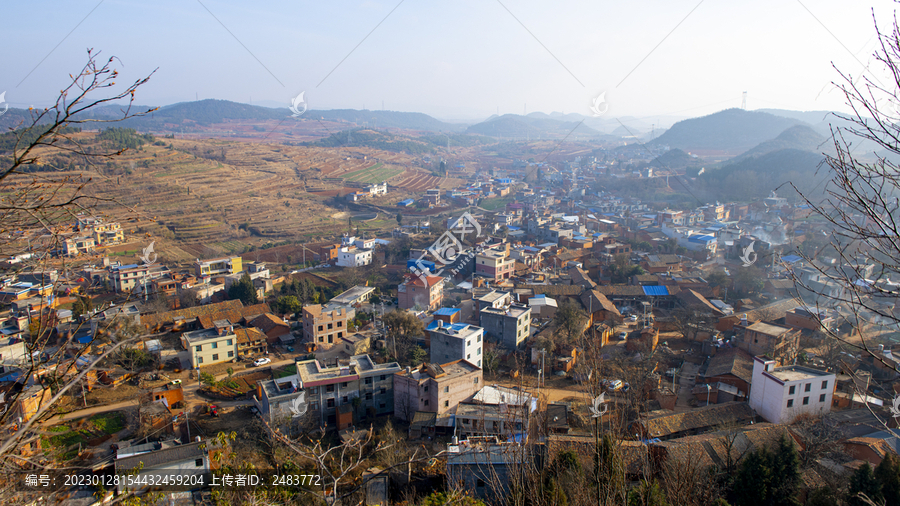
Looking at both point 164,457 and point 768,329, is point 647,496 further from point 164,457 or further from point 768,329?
point 768,329

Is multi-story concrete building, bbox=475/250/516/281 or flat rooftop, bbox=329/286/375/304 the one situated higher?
multi-story concrete building, bbox=475/250/516/281

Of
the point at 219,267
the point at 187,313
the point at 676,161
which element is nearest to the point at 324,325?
the point at 187,313

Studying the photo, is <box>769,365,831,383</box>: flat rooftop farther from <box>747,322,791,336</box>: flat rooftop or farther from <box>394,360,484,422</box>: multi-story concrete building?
<box>394,360,484,422</box>: multi-story concrete building

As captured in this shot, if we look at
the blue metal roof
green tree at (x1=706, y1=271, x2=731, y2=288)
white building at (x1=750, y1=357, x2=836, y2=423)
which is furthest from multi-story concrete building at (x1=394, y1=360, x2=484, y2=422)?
green tree at (x1=706, y1=271, x2=731, y2=288)

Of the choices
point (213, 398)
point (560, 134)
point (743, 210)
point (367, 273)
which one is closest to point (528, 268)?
point (367, 273)

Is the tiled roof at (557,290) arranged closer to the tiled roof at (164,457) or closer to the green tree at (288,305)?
the green tree at (288,305)

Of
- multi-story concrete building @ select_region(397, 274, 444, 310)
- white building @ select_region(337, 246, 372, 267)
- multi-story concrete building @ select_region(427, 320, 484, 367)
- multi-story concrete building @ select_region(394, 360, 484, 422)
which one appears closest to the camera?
multi-story concrete building @ select_region(394, 360, 484, 422)
